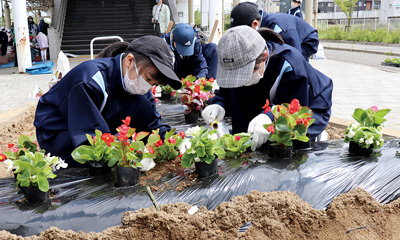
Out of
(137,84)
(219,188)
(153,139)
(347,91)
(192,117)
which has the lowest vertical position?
(347,91)

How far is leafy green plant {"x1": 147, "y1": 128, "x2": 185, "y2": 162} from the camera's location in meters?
2.19

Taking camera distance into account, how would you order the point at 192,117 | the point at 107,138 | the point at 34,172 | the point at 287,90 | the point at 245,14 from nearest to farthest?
the point at 34,172 < the point at 107,138 < the point at 287,90 < the point at 245,14 < the point at 192,117

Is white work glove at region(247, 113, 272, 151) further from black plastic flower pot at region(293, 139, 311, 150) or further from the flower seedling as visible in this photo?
the flower seedling

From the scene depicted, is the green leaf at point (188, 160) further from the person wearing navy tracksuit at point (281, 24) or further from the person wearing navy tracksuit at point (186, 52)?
the person wearing navy tracksuit at point (186, 52)

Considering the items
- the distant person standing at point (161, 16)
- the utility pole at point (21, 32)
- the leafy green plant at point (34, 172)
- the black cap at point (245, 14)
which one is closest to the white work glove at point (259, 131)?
the leafy green plant at point (34, 172)

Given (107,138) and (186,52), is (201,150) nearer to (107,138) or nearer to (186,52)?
(107,138)

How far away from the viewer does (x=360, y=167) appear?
221 centimetres

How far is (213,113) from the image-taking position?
9.60ft

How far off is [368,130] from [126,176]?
1492 mm

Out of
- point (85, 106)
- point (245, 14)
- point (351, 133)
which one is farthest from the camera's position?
point (245, 14)

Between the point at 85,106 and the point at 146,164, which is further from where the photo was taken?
the point at 85,106

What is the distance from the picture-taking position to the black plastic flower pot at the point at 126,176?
188cm

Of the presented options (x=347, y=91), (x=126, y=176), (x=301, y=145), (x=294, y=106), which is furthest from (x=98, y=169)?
(x=347, y=91)

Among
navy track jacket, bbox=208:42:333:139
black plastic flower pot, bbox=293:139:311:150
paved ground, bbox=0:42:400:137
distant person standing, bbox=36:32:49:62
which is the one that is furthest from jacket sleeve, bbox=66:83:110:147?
distant person standing, bbox=36:32:49:62
